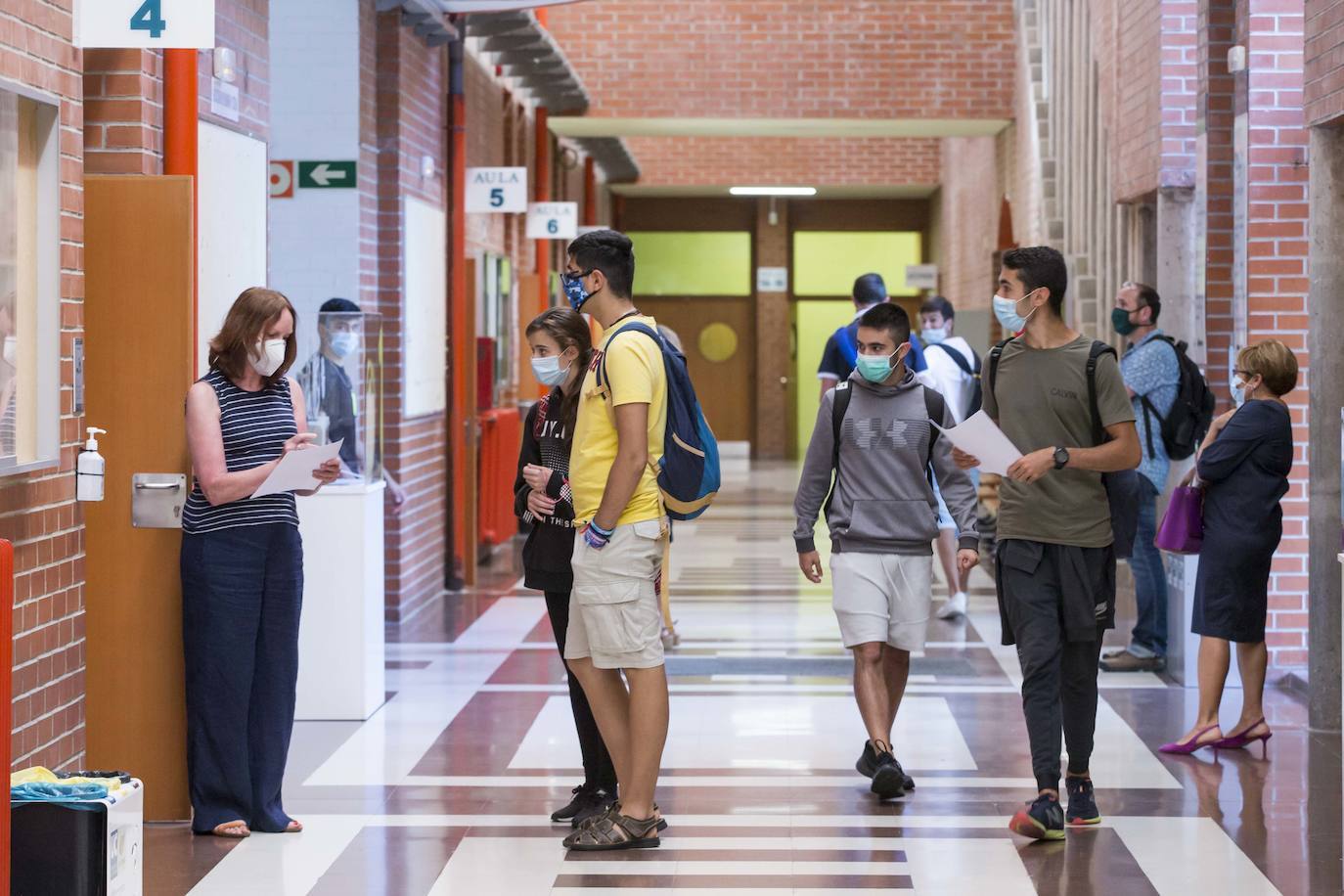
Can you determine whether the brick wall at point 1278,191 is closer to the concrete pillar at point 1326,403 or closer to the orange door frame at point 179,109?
the concrete pillar at point 1326,403

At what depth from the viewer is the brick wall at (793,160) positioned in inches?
819

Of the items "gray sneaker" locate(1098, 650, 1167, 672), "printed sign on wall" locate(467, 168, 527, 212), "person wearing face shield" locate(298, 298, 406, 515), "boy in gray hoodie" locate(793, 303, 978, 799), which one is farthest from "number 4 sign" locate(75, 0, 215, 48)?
"printed sign on wall" locate(467, 168, 527, 212)

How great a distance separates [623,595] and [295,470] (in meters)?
1.02

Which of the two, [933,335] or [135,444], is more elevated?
[933,335]

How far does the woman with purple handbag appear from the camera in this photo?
594 cm

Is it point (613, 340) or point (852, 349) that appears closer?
point (613, 340)

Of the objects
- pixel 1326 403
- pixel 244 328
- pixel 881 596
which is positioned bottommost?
pixel 881 596

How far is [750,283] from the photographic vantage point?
976 inches

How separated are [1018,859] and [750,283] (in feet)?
66.5

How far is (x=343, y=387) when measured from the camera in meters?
6.70

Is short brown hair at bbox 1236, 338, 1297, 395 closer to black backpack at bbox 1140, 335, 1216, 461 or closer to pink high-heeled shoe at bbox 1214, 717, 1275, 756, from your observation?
pink high-heeled shoe at bbox 1214, 717, 1275, 756

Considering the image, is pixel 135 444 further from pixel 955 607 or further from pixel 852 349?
pixel 955 607

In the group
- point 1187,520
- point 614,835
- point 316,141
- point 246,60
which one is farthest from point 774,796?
point 316,141

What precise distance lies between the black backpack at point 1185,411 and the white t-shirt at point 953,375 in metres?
1.73
